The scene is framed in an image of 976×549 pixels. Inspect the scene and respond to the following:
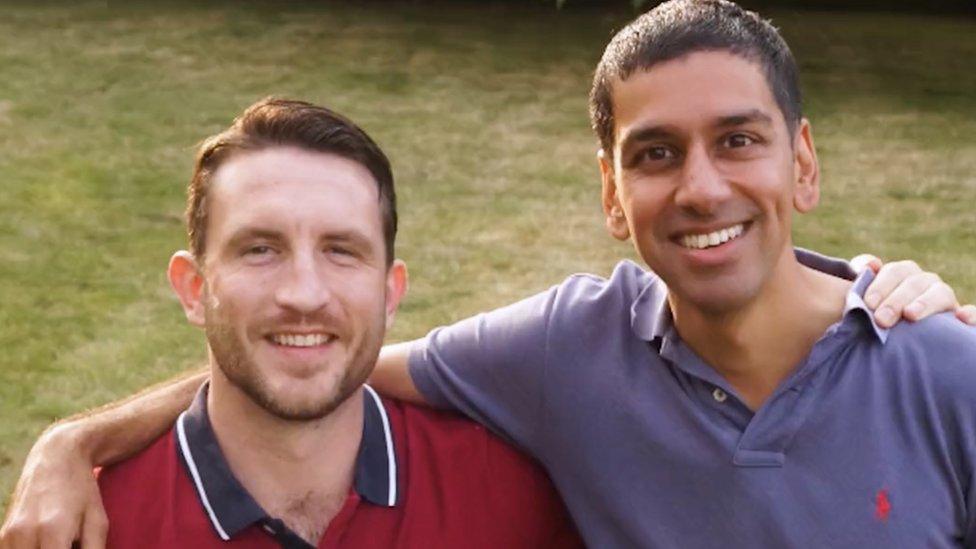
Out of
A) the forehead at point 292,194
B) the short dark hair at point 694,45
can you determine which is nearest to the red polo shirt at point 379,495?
the forehead at point 292,194

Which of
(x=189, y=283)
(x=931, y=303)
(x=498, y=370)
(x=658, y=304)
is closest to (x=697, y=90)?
(x=658, y=304)

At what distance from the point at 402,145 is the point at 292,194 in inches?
210

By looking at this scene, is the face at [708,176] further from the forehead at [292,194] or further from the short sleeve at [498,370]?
the forehead at [292,194]

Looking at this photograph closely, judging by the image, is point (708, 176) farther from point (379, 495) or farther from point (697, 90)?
point (379, 495)

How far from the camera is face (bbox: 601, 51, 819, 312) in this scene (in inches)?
105

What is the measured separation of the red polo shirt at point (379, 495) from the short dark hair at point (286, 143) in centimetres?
31

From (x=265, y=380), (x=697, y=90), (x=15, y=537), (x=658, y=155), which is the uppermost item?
(x=697, y=90)

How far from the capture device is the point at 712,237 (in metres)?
2.67

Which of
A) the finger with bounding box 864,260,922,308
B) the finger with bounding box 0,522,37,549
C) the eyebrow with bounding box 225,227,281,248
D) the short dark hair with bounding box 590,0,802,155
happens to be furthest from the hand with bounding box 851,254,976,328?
the finger with bounding box 0,522,37,549

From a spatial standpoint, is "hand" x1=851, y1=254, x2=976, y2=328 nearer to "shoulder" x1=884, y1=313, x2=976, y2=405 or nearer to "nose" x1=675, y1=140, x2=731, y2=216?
"shoulder" x1=884, y1=313, x2=976, y2=405

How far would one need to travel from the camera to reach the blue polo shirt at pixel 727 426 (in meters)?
2.62

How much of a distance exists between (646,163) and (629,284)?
1.08 ft

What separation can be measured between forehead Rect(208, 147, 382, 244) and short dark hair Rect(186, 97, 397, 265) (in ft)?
0.05

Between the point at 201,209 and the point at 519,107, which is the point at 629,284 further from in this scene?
the point at 519,107
